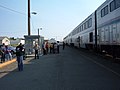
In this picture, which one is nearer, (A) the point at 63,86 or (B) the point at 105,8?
(A) the point at 63,86

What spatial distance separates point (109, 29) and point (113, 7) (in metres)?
2.07

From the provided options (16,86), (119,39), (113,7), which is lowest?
(16,86)

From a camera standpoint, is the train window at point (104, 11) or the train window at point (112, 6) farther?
the train window at point (104, 11)

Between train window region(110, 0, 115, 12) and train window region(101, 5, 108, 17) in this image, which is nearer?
train window region(110, 0, 115, 12)

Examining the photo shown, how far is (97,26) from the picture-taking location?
29.8 m

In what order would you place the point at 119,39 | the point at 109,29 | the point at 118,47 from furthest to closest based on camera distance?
1. the point at 109,29
2. the point at 118,47
3. the point at 119,39

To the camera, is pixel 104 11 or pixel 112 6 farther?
pixel 104 11

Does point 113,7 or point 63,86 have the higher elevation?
point 113,7

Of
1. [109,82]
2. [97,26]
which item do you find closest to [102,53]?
[97,26]

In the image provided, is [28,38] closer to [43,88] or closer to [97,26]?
[97,26]

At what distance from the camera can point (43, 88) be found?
33.3 ft

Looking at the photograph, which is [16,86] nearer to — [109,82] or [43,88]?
[43,88]

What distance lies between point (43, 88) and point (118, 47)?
11.6 m

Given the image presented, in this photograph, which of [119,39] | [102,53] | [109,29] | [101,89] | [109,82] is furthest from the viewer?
[102,53]
